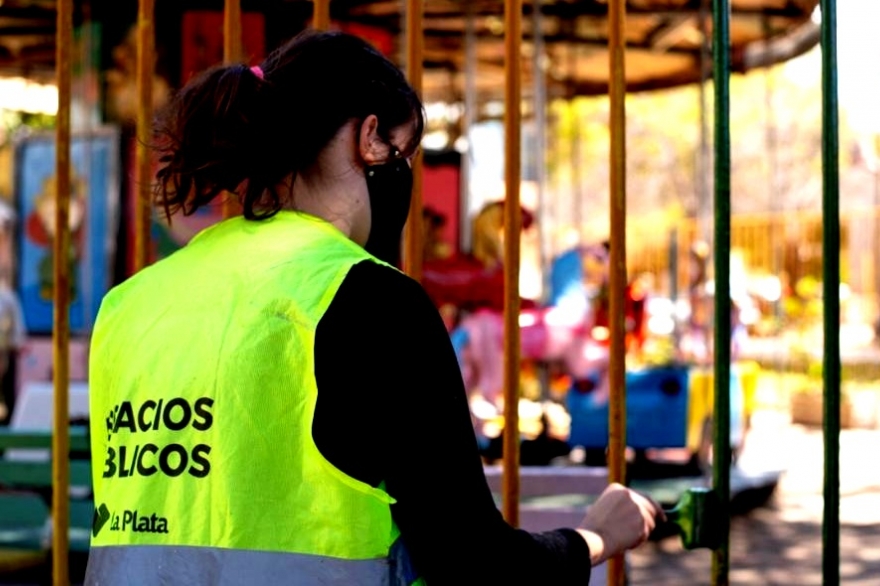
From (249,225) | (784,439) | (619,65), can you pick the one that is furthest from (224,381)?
(784,439)

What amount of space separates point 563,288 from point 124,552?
695 centimetres

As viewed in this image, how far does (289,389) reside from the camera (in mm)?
1380

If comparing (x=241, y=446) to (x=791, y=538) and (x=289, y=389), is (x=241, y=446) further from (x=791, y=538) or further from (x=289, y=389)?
(x=791, y=538)

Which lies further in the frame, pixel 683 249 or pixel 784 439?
pixel 683 249

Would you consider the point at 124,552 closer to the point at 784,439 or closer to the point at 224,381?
the point at 224,381

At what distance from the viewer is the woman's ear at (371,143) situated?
1.53m

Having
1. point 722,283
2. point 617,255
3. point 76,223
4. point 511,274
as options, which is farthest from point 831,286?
point 76,223

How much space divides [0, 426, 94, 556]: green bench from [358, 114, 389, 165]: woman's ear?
345cm

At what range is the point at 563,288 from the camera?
8312mm

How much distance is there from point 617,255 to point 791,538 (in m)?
6.08

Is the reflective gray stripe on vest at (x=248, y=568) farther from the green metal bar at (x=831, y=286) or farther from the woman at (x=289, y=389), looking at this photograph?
the green metal bar at (x=831, y=286)

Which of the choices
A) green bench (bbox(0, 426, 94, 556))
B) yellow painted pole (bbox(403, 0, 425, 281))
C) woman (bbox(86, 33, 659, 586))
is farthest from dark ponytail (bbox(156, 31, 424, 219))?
green bench (bbox(0, 426, 94, 556))

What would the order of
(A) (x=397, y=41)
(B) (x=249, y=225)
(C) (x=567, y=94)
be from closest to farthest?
(B) (x=249, y=225), (A) (x=397, y=41), (C) (x=567, y=94)

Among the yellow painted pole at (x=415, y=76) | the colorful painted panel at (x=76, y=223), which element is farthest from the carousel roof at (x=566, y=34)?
the yellow painted pole at (x=415, y=76)
